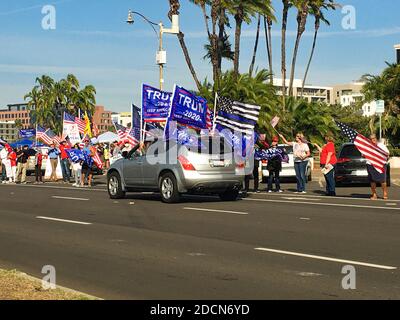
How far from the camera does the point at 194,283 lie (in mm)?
7336

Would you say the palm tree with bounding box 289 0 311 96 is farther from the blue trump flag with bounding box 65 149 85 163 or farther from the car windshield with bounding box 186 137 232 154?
the car windshield with bounding box 186 137 232 154

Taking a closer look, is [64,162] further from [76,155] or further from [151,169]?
[151,169]

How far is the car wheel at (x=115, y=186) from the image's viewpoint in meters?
18.4

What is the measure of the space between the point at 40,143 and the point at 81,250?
31.6 m

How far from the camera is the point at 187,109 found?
758 inches

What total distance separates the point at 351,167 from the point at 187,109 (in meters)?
6.62

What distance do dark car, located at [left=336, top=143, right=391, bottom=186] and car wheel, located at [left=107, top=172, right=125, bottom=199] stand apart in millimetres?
8142

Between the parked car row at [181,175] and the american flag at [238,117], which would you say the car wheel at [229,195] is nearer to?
the parked car row at [181,175]

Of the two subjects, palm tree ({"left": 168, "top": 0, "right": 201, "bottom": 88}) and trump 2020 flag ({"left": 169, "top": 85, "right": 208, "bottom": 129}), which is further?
palm tree ({"left": 168, "top": 0, "right": 201, "bottom": 88})

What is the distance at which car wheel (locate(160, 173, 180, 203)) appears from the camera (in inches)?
643

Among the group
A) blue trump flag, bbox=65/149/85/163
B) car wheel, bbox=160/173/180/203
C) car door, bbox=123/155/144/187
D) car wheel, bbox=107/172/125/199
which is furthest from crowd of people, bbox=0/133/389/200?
car wheel, bbox=160/173/180/203

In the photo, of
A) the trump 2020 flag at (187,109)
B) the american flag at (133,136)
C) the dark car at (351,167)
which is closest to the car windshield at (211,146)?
the trump 2020 flag at (187,109)

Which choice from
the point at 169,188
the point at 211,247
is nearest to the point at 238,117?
the point at 169,188
